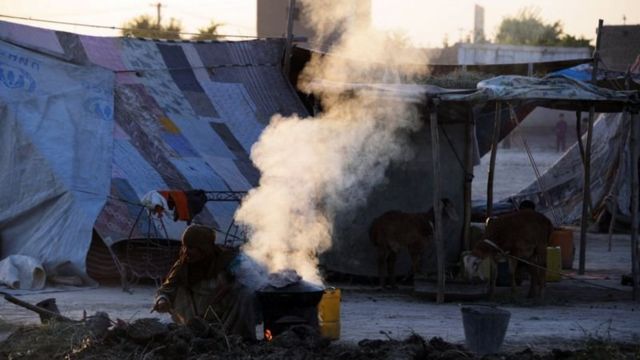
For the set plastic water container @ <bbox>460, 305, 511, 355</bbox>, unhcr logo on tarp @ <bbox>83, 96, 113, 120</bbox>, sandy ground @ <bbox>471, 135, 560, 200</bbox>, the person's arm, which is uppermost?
unhcr logo on tarp @ <bbox>83, 96, 113, 120</bbox>

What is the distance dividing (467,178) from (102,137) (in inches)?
174

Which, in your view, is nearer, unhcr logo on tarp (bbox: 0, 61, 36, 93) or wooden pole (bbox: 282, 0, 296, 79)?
unhcr logo on tarp (bbox: 0, 61, 36, 93)

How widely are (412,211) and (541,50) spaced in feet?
104

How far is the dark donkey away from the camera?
1259 cm

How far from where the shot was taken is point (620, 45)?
102ft

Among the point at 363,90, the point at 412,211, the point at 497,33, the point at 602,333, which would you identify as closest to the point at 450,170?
the point at 412,211

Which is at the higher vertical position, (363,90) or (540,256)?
(363,90)

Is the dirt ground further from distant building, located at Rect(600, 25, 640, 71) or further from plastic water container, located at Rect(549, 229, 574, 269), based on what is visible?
distant building, located at Rect(600, 25, 640, 71)

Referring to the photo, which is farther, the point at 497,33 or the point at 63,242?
the point at 497,33

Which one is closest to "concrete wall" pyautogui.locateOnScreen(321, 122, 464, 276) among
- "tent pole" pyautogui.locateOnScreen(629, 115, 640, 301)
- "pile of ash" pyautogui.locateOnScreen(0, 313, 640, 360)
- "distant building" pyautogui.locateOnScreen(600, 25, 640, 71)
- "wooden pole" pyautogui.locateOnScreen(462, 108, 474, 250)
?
"wooden pole" pyautogui.locateOnScreen(462, 108, 474, 250)

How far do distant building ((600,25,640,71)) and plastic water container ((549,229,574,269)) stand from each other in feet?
56.4

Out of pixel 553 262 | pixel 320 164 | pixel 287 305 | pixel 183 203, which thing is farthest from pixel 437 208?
pixel 287 305

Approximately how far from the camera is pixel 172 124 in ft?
46.2

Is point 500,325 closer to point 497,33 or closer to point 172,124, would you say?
point 172,124
